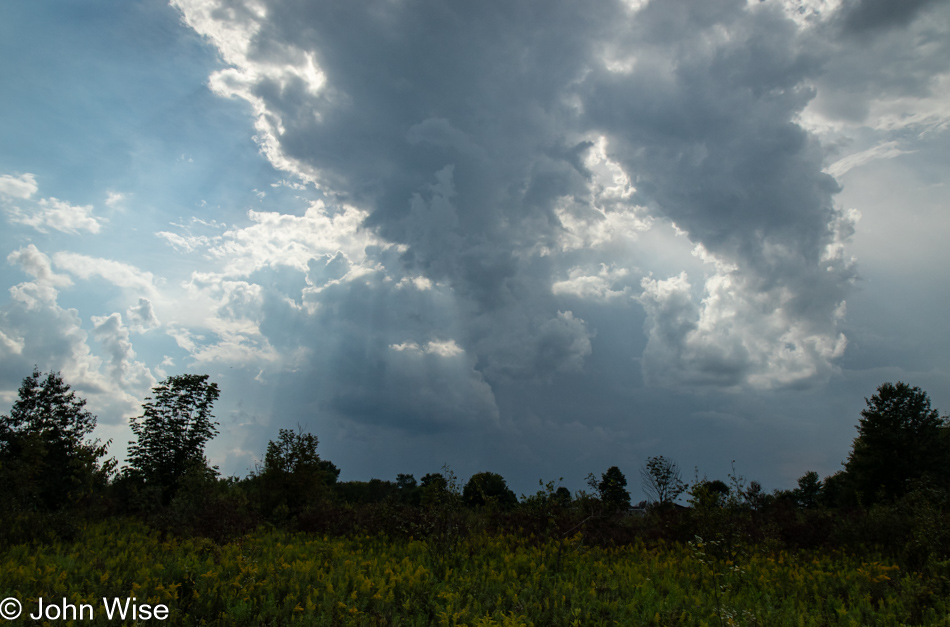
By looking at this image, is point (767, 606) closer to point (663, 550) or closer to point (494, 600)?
point (494, 600)

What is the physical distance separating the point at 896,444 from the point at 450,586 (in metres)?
38.8

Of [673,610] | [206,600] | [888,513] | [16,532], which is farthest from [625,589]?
[16,532]

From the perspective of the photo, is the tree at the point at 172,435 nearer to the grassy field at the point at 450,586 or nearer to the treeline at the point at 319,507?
the treeline at the point at 319,507

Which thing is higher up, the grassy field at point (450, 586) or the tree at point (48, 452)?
the tree at point (48, 452)

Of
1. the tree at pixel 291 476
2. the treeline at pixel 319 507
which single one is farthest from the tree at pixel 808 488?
the tree at pixel 291 476

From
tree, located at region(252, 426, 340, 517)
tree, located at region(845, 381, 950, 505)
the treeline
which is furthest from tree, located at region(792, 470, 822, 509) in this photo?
tree, located at region(252, 426, 340, 517)

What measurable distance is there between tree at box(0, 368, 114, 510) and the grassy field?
439cm

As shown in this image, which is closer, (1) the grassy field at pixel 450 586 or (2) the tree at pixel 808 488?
(1) the grassy field at pixel 450 586

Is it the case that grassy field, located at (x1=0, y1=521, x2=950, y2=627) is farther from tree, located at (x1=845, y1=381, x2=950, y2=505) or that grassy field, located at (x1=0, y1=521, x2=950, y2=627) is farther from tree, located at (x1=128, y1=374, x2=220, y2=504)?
tree, located at (x1=845, y1=381, x2=950, y2=505)

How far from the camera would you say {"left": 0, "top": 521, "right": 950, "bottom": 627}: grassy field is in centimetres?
743

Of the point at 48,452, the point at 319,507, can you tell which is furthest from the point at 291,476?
the point at 48,452

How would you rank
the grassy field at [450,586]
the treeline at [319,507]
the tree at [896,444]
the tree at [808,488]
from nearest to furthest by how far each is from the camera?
the grassy field at [450,586]
the treeline at [319,507]
the tree at [896,444]
the tree at [808,488]

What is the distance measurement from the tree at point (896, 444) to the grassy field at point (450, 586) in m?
28.6

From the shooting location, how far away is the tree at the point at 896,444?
33750 mm
